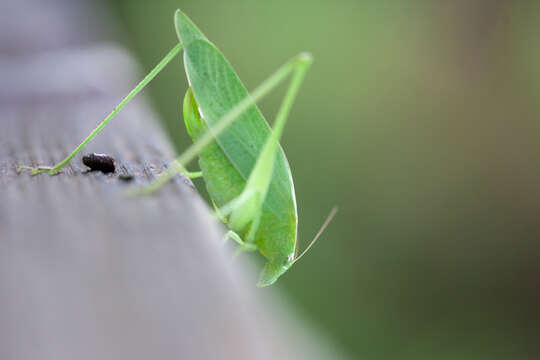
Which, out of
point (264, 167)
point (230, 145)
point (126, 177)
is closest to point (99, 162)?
point (126, 177)

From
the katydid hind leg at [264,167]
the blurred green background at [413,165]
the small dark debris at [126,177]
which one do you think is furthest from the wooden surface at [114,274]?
the blurred green background at [413,165]

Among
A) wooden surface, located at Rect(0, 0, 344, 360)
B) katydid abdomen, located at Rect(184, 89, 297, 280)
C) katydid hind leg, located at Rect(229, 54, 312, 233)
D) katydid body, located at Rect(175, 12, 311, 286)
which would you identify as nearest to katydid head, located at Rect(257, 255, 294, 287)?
katydid abdomen, located at Rect(184, 89, 297, 280)

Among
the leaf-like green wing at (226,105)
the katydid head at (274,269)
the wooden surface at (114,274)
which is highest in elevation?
the leaf-like green wing at (226,105)

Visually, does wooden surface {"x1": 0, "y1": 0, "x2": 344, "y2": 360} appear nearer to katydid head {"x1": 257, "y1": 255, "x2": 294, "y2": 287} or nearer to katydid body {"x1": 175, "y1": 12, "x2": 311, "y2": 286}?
katydid body {"x1": 175, "y1": 12, "x2": 311, "y2": 286}

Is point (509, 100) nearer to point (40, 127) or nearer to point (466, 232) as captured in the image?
point (466, 232)

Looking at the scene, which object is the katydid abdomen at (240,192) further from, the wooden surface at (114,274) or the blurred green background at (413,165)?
the blurred green background at (413,165)

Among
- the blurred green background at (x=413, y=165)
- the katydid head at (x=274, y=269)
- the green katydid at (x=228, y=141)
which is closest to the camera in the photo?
the green katydid at (x=228, y=141)

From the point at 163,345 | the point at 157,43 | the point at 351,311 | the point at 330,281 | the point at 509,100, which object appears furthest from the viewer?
the point at 157,43

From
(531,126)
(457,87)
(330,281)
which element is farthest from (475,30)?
(330,281)
